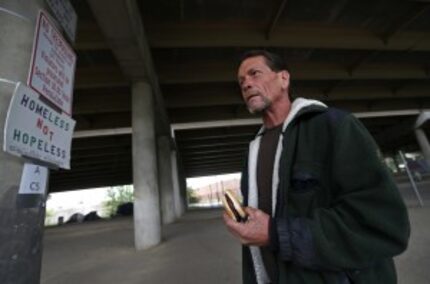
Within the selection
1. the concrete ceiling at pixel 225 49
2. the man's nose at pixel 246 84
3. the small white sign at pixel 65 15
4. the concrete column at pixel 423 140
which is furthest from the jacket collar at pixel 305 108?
the concrete column at pixel 423 140

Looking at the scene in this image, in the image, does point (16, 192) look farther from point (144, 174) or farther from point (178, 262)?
point (144, 174)

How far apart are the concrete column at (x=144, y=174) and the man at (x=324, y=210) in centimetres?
622

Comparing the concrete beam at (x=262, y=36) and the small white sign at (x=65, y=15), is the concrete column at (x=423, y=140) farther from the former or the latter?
the small white sign at (x=65, y=15)

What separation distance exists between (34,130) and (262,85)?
4.21ft

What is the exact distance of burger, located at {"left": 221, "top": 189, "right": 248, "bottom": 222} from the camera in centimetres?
121

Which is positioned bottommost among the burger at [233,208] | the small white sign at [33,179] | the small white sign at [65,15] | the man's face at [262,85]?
the burger at [233,208]

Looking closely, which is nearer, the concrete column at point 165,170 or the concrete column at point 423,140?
the concrete column at point 165,170

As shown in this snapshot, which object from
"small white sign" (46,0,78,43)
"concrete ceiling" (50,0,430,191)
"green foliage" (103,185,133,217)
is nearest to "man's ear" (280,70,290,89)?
"small white sign" (46,0,78,43)

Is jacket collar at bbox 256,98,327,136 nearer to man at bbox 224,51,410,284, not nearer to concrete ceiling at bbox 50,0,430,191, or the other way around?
man at bbox 224,51,410,284

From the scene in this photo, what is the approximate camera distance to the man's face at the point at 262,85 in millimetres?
1618

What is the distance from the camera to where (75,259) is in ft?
21.9

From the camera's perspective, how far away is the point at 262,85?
163 centimetres

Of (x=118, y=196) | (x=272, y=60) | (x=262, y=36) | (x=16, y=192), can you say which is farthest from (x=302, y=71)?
(x=118, y=196)

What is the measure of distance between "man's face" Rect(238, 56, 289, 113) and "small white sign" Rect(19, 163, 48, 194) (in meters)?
1.27
